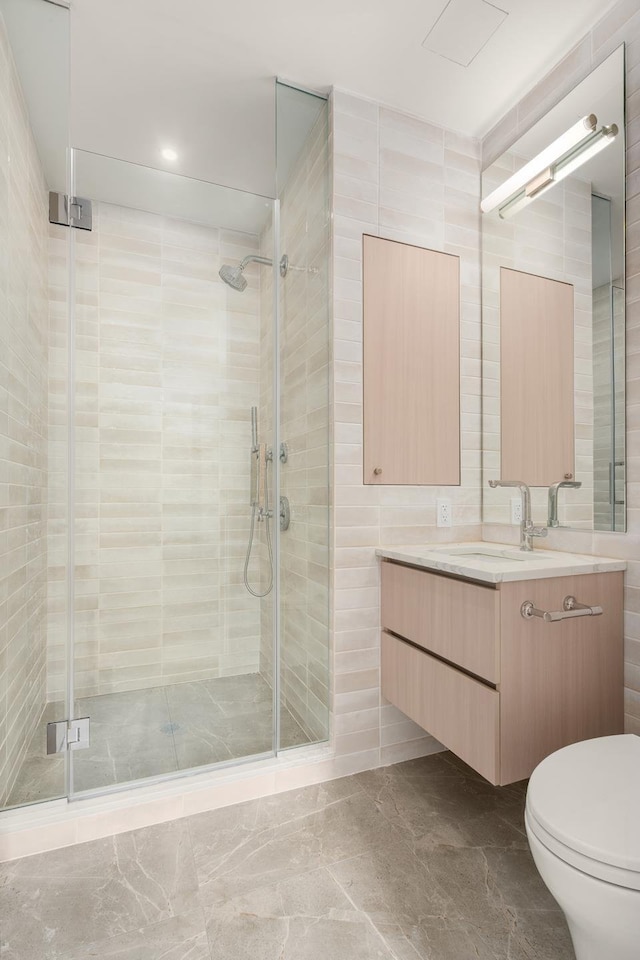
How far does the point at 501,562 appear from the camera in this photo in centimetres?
166

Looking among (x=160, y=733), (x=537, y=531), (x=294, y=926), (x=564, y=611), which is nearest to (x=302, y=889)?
(x=294, y=926)

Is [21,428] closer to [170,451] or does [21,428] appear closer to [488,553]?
[170,451]

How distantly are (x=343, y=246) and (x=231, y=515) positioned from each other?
1151mm

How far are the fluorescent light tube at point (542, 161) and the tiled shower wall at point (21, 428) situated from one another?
1.74 metres

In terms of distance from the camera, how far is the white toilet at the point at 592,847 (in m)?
0.85

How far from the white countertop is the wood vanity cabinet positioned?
0.03m

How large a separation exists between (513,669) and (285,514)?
98 cm

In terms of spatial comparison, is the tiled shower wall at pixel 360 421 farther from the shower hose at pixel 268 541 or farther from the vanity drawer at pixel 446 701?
the shower hose at pixel 268 541

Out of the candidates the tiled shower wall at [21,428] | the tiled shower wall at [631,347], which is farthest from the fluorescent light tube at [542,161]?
the tiled shower wall at [21,428]

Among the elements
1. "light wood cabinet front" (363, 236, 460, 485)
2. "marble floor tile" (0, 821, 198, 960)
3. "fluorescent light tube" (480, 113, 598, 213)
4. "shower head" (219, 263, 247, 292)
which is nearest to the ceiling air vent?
"fluorescent light tube" (480, 113, 598, 213)

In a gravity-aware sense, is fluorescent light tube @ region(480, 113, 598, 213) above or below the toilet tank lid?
above

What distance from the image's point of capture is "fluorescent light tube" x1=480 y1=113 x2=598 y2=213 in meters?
1.68

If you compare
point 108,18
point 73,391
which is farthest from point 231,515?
point 108,18

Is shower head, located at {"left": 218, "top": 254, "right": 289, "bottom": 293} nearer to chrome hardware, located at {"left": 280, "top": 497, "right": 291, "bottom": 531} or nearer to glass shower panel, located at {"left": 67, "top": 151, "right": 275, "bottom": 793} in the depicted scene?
glass shower panel, located at {"left": 67, "top": 151, "right": 275, "bottom": 793}
